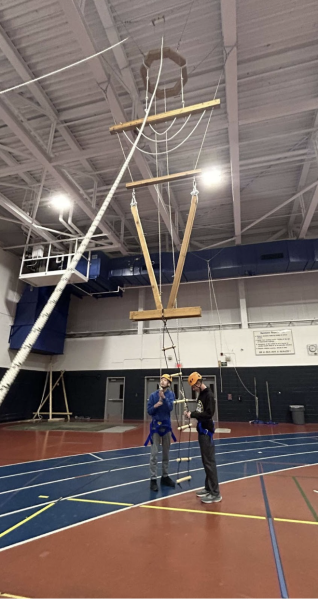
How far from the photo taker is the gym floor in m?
2.04

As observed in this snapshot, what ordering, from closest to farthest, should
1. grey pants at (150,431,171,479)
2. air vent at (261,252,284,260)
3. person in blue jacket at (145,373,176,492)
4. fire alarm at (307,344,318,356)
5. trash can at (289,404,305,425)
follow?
grey pants at (150,431,171,479) < person in blue jacket at (145,373,176,492) < trash can at (289,404,305,425) < air vent at (261,252,284,260) < fire alarm at (307,344,318,356)

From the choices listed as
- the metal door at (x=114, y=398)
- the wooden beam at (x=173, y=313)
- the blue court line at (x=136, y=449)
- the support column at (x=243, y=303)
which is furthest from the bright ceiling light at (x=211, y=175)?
the metal door at (x=114, y=398)

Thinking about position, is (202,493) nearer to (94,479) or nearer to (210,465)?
(210,465)

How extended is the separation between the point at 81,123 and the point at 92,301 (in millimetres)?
9290

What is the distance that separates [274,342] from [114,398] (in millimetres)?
7466

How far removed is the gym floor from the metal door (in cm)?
765

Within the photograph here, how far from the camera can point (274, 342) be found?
1178 cm

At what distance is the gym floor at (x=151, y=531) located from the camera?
204 cm

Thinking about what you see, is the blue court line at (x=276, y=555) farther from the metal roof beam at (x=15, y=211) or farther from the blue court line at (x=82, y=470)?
the metal roof beam at (x=15, y=211)

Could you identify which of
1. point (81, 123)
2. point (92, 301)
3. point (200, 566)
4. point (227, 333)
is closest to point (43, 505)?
point (200, 566)

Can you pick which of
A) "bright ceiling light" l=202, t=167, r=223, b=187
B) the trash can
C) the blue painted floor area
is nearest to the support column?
the trash can

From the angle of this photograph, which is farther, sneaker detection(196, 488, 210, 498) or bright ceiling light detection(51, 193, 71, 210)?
bright ceiling light detection(51, 193, 71, 210)

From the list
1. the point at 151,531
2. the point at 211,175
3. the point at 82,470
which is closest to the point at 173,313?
the point at 151,531

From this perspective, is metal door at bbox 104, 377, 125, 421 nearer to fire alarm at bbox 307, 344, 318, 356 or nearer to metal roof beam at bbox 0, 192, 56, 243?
metal roof beam at bbox 0, 192, 56, 243
